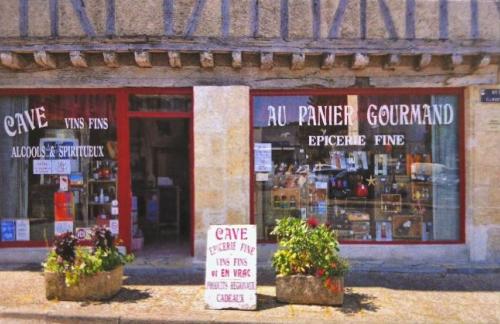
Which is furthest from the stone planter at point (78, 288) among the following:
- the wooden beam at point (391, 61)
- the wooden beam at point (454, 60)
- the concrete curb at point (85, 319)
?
the wooden beam at point (454, 60)

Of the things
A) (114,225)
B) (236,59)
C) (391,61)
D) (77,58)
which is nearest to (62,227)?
(114,225)

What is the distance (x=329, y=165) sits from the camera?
9.25 m

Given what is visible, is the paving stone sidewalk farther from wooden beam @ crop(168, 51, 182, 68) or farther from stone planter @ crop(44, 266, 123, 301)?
wooden beam @ crop(168, 51, 182, 68)

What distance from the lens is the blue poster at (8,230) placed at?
29.9ft

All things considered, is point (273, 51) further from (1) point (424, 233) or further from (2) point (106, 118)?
(1) point (424, 233)

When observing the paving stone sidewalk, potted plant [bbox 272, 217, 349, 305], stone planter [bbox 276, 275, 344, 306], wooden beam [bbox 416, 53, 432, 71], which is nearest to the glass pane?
the paving stone sidewalk

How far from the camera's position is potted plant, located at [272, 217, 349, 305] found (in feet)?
21.7

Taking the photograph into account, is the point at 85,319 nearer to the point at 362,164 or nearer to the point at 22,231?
the point at 22,231

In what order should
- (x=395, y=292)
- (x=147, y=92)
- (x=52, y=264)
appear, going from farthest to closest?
(x=147, y=92)
(x=395, y=292)
(x=52, y=264)

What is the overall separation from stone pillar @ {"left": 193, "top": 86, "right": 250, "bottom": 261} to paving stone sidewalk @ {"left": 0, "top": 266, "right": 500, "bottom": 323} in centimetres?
94

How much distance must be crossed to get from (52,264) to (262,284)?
280 cm

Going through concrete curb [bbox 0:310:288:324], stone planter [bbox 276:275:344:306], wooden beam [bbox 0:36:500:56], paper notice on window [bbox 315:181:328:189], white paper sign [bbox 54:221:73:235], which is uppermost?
wooden beam [bbox 0:36:500:56]

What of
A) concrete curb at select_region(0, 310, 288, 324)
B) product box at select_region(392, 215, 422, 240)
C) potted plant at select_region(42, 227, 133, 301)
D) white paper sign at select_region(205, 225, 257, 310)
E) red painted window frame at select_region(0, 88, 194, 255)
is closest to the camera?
concrete curb at select_region(0, 310, 288, 324)

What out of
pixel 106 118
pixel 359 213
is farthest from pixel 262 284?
pixel 106 118
